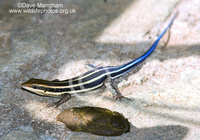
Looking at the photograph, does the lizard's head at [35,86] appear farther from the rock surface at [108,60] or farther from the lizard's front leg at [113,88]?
the lizard's front leg at [113,88]

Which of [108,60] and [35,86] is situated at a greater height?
[108,60]

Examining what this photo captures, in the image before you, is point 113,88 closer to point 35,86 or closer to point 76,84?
point 76,84

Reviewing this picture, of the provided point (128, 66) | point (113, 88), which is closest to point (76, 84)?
point (113, 88)

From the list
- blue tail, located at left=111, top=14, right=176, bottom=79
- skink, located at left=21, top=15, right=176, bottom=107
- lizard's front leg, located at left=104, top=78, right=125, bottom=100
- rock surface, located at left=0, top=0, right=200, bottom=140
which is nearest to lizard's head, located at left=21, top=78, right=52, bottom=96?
skink, located at left=21, top=15, right=176, bottom=107

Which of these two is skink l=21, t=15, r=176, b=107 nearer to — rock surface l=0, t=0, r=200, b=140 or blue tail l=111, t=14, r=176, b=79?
blue tail l=111, t=14, r=176, b=79

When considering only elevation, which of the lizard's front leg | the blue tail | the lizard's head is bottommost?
the lizard's front leg

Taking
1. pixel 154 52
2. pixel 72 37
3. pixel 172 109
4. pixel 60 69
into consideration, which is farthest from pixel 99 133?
pixel 72 37

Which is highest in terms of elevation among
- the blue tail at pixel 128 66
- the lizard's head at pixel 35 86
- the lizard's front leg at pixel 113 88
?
the blue tail at pixel 128 66

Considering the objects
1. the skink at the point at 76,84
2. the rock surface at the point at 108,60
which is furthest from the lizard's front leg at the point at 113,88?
the rock surface at the point at 108,60

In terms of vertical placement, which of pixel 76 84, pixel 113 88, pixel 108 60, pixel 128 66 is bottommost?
pixel 113 88
